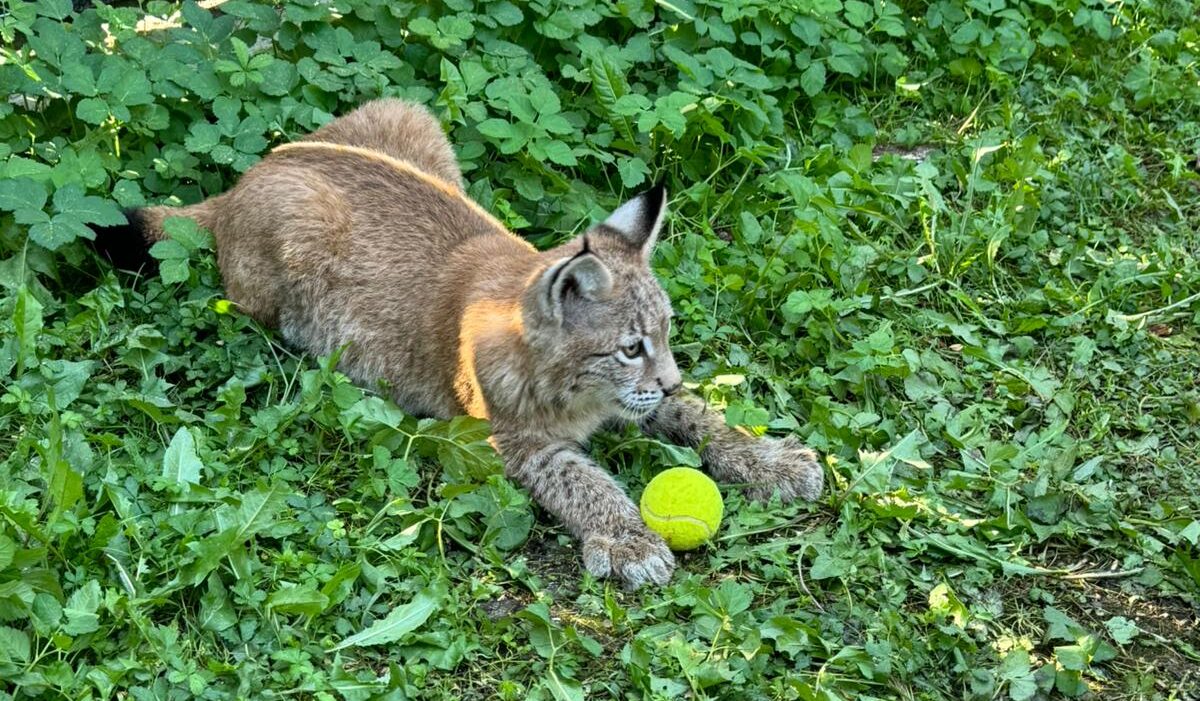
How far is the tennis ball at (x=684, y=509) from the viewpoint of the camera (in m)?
4.46

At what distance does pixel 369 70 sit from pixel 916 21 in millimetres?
3266

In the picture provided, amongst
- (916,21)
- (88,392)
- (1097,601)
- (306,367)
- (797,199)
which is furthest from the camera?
(916,21)

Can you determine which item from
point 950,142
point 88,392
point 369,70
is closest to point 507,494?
point 88,392

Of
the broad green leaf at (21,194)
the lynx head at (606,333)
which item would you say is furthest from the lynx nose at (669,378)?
the broad green leaf at (21,194)

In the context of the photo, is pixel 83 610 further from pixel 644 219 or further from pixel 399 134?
pixel 399 134

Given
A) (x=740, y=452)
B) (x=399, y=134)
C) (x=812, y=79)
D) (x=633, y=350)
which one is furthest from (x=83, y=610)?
(x=812, y=79)

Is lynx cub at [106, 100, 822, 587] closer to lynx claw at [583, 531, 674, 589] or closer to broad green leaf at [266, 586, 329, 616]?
lynx claw at [583, 531, 674, 589]

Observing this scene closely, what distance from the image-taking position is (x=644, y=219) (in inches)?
193

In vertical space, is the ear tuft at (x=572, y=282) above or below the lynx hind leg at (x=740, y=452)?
above

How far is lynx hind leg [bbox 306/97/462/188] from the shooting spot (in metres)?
5.68

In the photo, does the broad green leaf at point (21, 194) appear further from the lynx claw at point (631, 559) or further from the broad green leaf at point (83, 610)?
the lynx claw at point (631, 559)

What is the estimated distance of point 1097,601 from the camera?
441 centimetres

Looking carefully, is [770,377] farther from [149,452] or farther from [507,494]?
[149,452]

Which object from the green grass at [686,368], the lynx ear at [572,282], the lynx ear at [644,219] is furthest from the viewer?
the lynx ear at [644,219]
